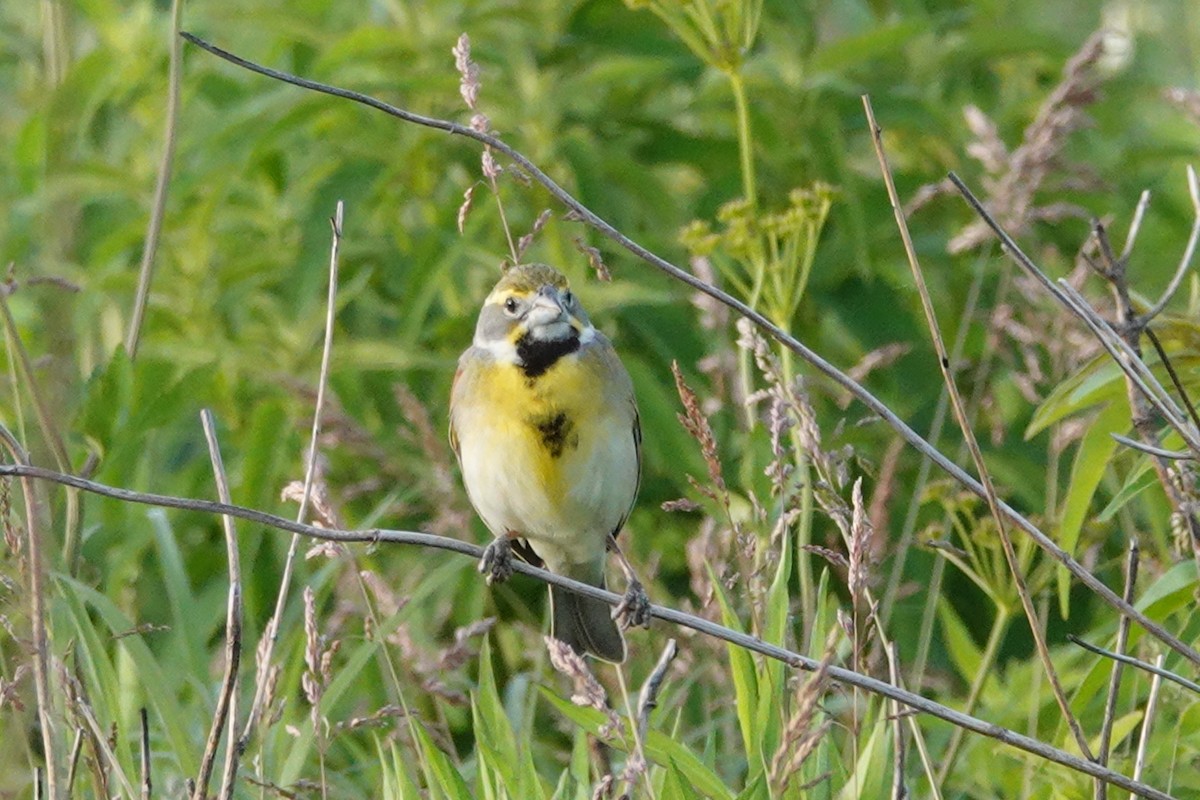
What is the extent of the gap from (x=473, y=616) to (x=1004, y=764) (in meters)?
1.51

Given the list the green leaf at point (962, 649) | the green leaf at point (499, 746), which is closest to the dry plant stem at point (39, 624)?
the green leaf at point (499, 746)

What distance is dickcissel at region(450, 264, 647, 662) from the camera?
10.8ft

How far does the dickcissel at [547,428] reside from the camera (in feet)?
10.8

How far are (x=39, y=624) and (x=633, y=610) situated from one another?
0.95 meters

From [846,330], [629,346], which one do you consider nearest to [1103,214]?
[846,330]

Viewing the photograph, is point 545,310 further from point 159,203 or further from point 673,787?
point 673,787

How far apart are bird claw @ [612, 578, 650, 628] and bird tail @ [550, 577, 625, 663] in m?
0.49

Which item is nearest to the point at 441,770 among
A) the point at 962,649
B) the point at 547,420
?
the point at 547,420

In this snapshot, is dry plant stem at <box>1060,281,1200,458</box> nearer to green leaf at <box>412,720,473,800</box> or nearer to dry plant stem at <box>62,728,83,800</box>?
green leaf at <box>412,720,473,800</box>

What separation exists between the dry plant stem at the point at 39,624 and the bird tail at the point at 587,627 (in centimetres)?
126

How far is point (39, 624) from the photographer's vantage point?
90.5 inches

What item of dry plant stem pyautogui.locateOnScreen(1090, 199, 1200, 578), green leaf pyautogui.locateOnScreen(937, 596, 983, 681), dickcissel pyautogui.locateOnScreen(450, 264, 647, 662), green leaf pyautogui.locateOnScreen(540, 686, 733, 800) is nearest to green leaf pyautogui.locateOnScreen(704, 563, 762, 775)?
green leaf pyautogui.locateOnScreen(540, 686, 733, 800)

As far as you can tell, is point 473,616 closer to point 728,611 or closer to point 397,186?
point 397,186

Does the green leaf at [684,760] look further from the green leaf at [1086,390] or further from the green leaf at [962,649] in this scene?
the green leaf at [962,649]
